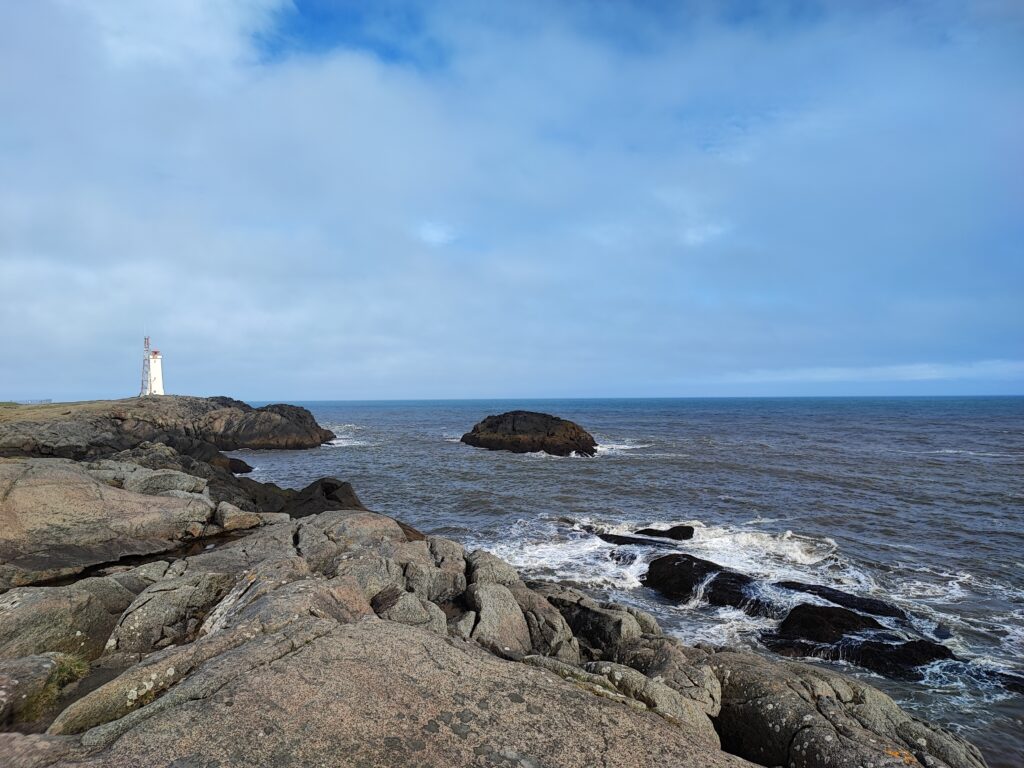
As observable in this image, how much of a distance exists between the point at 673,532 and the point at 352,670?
20.3m

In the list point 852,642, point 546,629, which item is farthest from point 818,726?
point 852,642

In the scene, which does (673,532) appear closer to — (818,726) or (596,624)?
(596,624)

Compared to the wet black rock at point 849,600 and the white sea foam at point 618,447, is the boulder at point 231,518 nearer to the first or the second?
the wet black rock at point 849,600

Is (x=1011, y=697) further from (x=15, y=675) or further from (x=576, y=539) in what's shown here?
(x=15, y=675)

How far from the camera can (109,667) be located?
864 centimetres

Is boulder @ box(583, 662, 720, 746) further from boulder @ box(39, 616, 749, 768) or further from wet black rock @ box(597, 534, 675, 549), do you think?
wet black rock @ box(597, 534, 675, 549)

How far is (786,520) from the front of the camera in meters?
27.2

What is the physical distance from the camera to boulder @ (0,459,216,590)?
1402cm

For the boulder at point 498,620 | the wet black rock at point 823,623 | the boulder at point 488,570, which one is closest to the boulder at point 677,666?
the boulder at point 498,620

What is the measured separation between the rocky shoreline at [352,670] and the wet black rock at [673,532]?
1097cm

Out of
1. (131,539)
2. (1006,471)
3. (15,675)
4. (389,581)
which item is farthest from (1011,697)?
(1006,471)

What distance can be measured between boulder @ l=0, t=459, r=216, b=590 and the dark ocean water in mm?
11972

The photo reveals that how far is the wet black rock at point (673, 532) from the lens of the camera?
23.9 metres

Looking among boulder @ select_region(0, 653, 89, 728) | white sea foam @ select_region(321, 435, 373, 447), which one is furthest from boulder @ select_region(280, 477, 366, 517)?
white sea foam @ select_region(321, 435, 373, 447)
